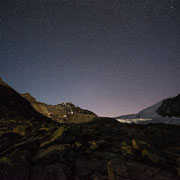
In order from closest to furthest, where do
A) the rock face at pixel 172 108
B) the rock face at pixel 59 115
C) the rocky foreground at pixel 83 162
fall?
the rocky foreground at pixel 83 162, the rock face at pixel 59 115, the rock face at pixel 172 108

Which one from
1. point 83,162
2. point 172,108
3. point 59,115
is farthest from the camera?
point 172,108

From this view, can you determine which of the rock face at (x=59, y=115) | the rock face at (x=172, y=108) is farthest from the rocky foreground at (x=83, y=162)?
the rock face at (x=172, y=108)

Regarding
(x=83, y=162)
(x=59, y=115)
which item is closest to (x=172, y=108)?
(x=59, y=115)

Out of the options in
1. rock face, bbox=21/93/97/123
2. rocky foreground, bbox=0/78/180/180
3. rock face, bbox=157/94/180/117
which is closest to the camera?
rocky foreground, bbox=0/78/180/180

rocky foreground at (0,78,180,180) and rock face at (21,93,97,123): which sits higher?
rock face at (21,93,97,123)

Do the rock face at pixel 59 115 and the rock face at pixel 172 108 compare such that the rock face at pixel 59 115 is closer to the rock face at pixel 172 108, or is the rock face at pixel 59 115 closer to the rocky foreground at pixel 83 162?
the rocky foreground at pixel 83 162

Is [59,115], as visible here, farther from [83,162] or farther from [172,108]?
[172,108]

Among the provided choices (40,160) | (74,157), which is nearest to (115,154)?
(74,157)

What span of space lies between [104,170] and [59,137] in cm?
766

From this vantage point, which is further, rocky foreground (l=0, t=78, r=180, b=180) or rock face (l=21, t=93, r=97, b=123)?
rock face (l=21, t=93, r=97, b=123)

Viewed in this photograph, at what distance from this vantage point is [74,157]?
11.8m

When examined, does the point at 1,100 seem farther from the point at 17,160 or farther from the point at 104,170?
the point at 104,170

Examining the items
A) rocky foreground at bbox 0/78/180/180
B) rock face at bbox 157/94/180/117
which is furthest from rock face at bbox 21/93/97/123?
rock face at bbox 157/94/180/117

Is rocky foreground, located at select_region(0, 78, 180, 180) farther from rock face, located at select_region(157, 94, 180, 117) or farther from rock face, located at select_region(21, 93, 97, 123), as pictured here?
rock face, located at select_region(157, 94, 180, 117)
